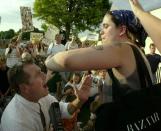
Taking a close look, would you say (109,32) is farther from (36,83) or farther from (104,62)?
(36,83)

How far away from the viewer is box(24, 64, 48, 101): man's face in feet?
13.0

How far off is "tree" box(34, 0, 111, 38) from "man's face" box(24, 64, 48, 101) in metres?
38.8

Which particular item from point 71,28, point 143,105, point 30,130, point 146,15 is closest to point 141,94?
A: point 143,105

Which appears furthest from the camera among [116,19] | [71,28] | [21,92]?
[71,28]

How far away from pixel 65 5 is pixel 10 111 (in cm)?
4361

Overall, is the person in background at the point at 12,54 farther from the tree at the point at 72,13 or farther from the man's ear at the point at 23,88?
the tree at the point at 72,13

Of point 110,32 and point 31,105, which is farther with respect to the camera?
point 31,105

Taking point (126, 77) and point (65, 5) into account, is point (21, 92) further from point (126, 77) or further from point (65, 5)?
point (65, 5)

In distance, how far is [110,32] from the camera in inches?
109

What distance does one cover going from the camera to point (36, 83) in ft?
13.2

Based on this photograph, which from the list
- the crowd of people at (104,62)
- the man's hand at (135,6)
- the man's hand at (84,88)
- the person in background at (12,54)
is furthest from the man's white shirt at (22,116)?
the person in background at (12,54)

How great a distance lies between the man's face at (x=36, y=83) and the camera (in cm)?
395

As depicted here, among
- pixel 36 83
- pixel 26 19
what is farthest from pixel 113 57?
pixel 26 19

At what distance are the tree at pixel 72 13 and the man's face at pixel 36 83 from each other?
38833 mm
